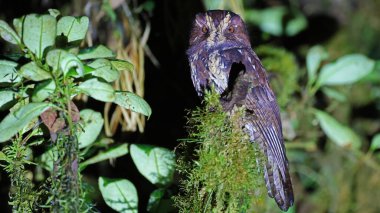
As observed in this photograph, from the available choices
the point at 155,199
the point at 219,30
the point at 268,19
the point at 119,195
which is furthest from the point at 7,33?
the point at 268,19

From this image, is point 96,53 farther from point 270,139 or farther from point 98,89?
point 270,139

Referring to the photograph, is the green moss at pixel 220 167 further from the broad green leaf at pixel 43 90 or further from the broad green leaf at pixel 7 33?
the broad green leaf at pixel 7 33

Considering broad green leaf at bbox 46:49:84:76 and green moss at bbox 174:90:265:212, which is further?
green moss at bbox 174:90:265:212

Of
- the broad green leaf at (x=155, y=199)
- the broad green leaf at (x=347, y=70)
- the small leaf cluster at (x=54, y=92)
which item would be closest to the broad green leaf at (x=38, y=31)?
the small leaf cluster at (x=54, y=92)

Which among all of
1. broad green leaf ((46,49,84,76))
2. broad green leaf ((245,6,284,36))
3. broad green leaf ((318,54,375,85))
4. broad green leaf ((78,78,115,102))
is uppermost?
broad green leaf ((46,49,84,76))

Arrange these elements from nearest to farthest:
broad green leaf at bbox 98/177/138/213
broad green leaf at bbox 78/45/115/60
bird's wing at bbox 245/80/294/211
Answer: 1. broad green leaf at bbox 78/45/115/60
2. broad green leaf at bbox 98/177/138/213
3. bird's wing at bbox 245/80/294/211

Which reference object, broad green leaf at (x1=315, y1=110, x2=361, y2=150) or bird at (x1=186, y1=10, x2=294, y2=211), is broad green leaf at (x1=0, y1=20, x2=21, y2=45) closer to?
bird at (x1=186, y1=10, x2=294, y2=211)

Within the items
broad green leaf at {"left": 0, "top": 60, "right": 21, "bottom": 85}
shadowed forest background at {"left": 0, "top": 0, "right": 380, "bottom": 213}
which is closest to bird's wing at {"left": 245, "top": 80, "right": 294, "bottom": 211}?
shadowed forest background at {"left": 0, "top": 0, "right": 380, "bottom": 213}

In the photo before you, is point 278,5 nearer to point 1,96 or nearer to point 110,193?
point 110,193
